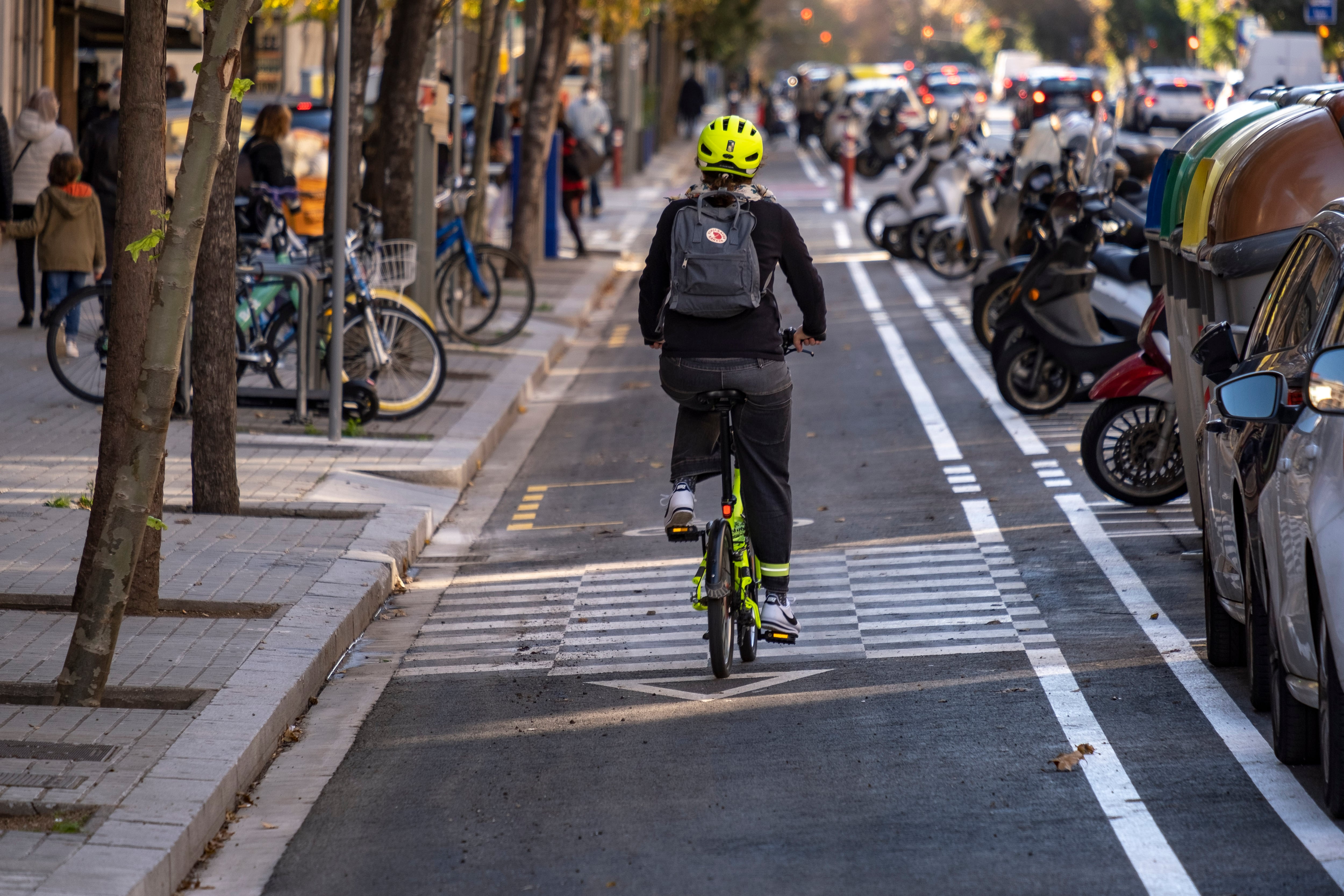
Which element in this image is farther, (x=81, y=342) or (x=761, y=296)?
(x=81, y=342)

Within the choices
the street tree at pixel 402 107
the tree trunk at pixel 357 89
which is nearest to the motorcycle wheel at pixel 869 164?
the street tree at pixel 402 107

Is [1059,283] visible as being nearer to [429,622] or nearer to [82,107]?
[429,622]

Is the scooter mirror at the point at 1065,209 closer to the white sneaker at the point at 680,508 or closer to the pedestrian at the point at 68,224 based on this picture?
the pedestrian at the point at 68,224

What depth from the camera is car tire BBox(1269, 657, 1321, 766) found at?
227 inches

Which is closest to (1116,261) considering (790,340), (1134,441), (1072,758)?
(1134,441)

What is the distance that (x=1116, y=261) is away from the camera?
13867 millimetres

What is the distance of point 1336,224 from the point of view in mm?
6051

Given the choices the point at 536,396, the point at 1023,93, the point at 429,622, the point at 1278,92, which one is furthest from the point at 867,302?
the point at 1023,93

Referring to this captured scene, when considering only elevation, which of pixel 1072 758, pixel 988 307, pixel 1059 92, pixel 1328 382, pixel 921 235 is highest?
pixel 1059 92

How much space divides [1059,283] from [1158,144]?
26.4 metres

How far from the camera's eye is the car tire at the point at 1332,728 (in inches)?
200

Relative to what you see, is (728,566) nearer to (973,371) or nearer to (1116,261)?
(1116,261)

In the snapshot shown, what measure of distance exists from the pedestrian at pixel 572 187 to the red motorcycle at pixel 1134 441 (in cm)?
1603

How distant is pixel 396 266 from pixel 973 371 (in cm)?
490
